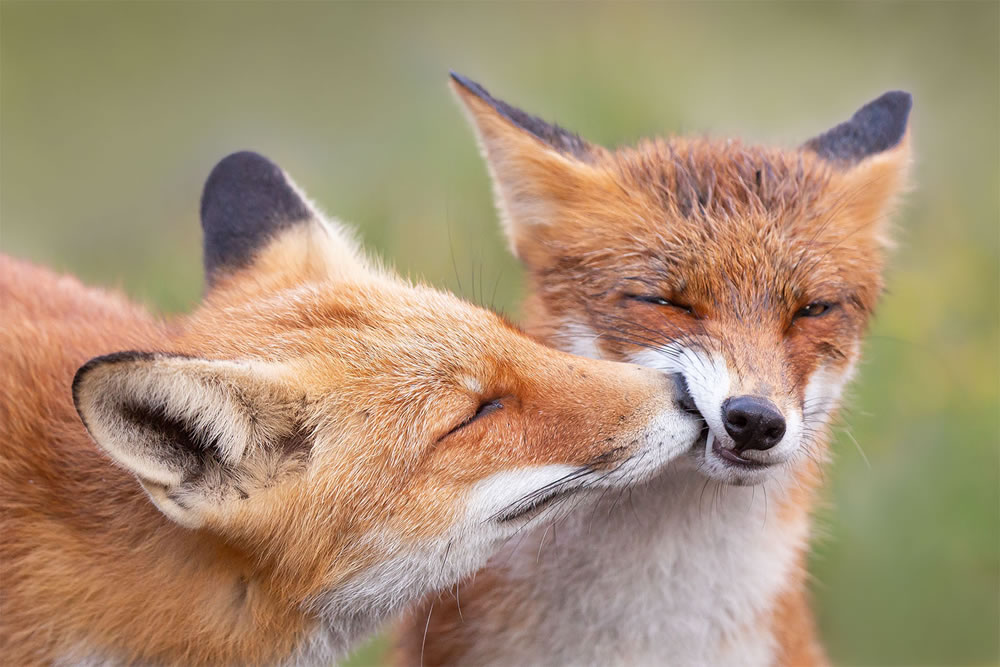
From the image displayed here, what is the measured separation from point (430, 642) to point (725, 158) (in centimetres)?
188

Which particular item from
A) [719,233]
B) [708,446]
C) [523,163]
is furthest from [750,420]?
[523,163]

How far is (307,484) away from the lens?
7.62ft

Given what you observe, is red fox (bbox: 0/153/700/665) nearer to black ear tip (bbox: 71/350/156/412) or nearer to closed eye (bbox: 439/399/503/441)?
closed eye (bbox: 439/399/503/441)

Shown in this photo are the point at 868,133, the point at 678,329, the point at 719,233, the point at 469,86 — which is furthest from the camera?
the point at 868,133

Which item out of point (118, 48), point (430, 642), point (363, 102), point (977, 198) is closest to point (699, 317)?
point (430, 642)

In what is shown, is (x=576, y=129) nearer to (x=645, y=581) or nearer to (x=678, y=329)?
(x=678, y=329)

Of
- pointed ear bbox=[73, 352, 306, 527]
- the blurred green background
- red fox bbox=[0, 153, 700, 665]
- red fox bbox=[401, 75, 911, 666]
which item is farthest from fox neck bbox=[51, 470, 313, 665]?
the blurred green background

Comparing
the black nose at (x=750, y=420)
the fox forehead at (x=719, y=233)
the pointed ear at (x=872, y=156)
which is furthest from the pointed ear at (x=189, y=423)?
the pointed ear at (x=872, y=156)

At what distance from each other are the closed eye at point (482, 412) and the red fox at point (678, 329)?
524 mm

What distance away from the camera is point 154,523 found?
2.34 m

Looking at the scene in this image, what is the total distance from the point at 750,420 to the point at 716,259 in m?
0.61

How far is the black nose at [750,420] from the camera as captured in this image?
2.38 m

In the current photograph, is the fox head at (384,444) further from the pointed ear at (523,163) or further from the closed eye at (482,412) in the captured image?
the pointed ear at (523,163)

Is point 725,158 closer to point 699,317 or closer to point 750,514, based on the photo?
point 699,317
